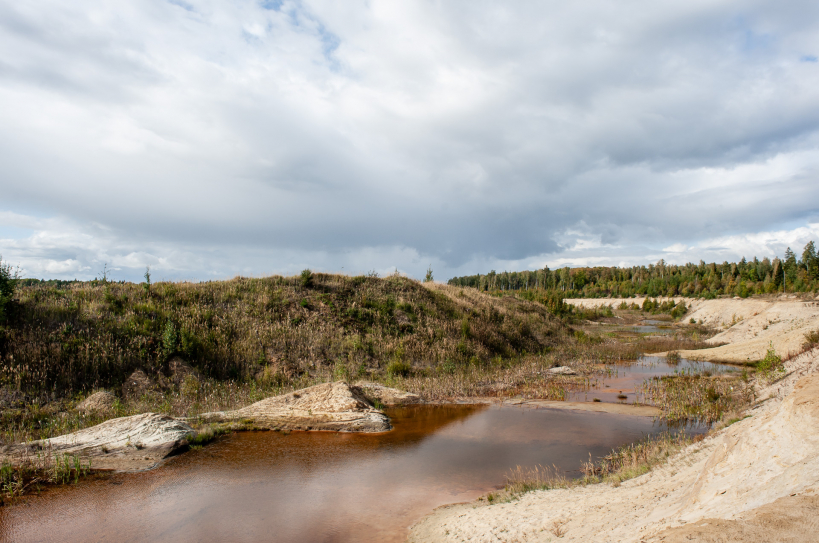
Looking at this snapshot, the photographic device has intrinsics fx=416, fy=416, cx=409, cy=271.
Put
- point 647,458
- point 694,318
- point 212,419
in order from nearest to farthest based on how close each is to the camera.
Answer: point 647,458 < point 212,419 < point 694,318

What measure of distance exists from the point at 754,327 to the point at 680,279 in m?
77.7

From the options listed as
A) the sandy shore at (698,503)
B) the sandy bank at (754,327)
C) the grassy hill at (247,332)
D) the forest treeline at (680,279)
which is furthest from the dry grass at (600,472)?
the forest treeline at (680,279)

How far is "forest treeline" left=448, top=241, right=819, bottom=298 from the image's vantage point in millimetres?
74000

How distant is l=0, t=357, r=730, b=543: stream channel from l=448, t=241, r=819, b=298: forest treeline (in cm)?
4542

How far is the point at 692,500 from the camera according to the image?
426 cm

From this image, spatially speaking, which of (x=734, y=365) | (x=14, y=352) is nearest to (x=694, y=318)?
(x=734, y=365)

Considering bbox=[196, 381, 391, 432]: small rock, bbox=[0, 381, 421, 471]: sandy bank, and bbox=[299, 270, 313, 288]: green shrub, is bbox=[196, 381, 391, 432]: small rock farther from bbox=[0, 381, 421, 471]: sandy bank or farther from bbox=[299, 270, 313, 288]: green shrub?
bbox=[299, 270, 313, 288]: green shrub

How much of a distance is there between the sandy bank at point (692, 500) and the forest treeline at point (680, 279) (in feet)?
164

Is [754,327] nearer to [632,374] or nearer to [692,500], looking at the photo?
[632,374]

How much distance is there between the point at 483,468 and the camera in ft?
28.0

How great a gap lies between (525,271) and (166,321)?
139449 millimetres

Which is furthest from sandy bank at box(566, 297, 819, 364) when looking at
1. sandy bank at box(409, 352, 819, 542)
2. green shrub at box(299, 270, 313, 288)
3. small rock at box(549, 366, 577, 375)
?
green shrub at box(299, 270, 313, 288)

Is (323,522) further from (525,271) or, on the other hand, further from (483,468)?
(525,271)

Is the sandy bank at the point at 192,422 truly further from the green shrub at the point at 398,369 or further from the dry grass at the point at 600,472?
the dry grass at the point at 600,472
